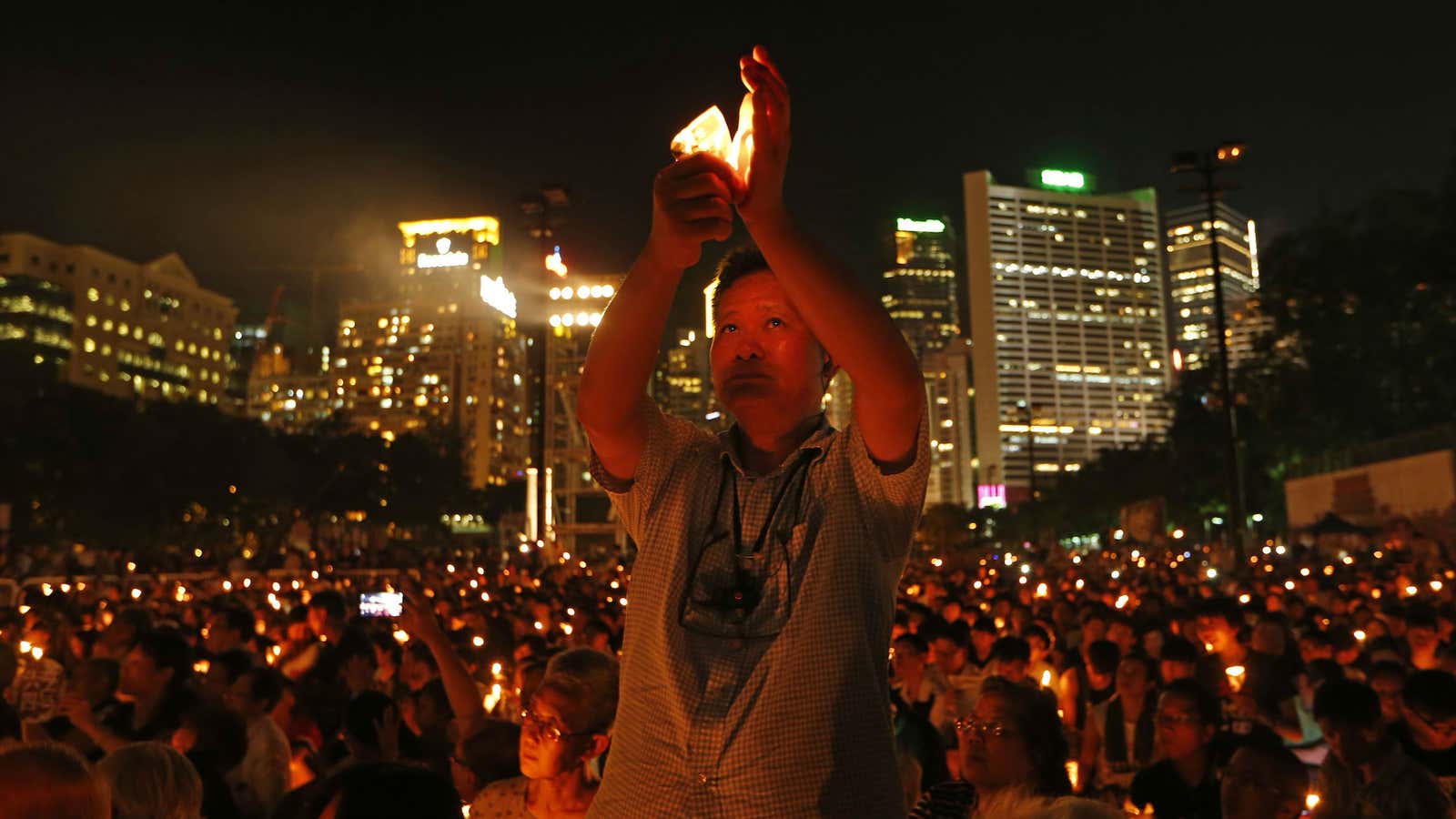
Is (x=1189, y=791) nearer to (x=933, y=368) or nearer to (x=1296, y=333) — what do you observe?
(x=1296, y=333)

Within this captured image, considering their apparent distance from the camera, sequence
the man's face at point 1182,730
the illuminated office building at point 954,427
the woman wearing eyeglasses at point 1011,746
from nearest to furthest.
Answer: the woman wearing eyeglasses at point 1011,746, the man's face at point 1182,730, the illuminated office building at point 954,427

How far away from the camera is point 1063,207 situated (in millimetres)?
173625

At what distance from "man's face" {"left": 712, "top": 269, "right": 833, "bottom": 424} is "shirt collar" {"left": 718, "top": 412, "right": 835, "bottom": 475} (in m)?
0.05

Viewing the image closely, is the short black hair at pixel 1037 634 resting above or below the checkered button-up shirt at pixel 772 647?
below

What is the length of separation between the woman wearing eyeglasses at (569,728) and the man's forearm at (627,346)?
4.87ft

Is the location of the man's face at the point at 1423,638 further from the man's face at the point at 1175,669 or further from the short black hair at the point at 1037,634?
the man's face at the point at 1175,669

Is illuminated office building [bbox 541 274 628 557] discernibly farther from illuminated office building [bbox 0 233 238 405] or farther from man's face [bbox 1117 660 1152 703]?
man's face [bbox 1117 660 1152 703]

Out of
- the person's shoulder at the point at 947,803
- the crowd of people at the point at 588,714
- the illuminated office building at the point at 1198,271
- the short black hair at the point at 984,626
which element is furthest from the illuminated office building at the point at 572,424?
the illuminated office building at the point at 1198,271

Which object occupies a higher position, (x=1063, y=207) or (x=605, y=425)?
(x=1063, y=207)

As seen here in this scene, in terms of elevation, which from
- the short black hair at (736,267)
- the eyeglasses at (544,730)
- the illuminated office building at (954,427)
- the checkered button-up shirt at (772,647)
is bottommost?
the eyeglasses at (544,730)

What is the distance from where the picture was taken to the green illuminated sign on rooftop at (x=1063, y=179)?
582ft

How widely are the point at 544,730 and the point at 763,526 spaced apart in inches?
66.0

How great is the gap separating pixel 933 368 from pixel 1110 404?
29.3 metres

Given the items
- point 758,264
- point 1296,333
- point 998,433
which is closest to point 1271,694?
point 758,264
